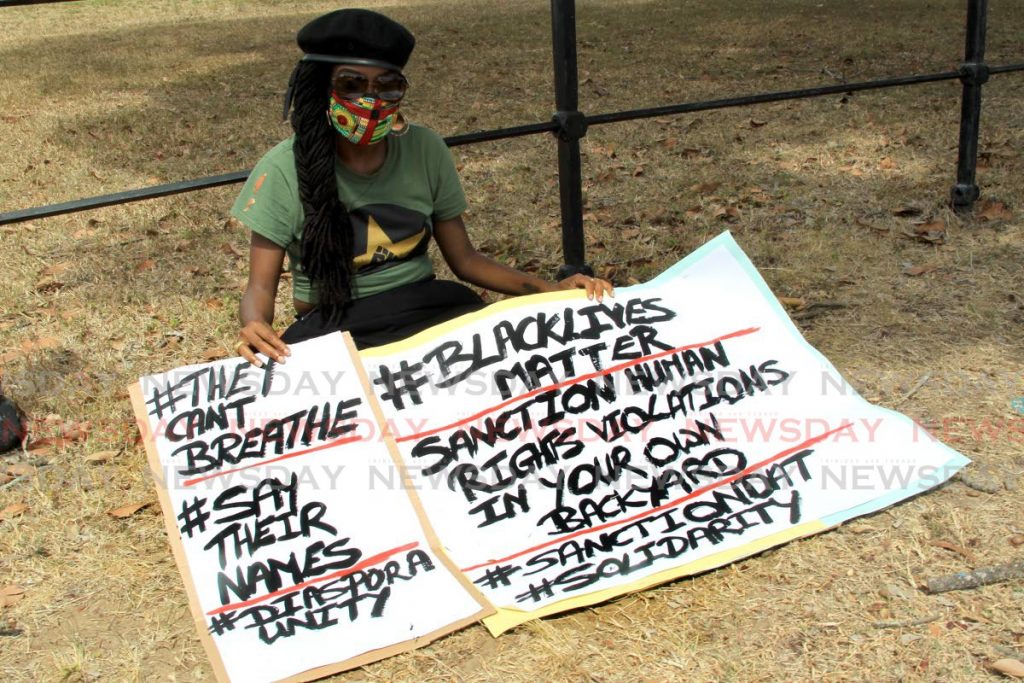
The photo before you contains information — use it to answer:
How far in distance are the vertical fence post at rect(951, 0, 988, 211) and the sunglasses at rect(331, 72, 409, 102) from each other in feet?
10.7

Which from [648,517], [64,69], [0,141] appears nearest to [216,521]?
[648,517]

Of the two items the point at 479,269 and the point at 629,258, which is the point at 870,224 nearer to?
the point at 629,258

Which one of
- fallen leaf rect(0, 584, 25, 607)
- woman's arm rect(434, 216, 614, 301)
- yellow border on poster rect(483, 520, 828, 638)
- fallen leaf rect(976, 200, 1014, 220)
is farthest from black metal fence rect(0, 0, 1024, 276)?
yellow border on poster rect(483, 520, 828, 638)

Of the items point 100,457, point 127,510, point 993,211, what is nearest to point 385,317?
point 127,510

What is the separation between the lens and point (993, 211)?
491cm

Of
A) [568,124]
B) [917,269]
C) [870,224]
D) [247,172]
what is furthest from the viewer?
[870,224]

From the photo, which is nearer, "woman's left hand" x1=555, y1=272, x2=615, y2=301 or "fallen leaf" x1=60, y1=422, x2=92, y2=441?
"woman's left hand" x1=555, y1=272, x2=615, y2=301

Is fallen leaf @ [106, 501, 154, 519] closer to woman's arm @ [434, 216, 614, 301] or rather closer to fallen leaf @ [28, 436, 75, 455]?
fallen leaf @ [28, 436, 75, 455]

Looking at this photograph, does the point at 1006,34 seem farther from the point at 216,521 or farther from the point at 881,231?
the point at 216,521

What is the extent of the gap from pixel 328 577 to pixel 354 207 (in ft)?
3.19

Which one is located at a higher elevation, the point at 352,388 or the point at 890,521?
the point at 352,388

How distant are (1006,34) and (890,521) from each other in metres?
7.51

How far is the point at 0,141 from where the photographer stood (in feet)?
22.3

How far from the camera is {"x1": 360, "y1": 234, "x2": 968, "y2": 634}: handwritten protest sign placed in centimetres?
253
